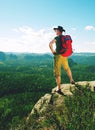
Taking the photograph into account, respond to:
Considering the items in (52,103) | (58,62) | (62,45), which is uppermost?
(62,45)

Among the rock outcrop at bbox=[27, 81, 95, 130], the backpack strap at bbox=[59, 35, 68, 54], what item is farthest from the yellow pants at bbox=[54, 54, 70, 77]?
the rock outcrop at bbox=[27, 81, 95, 130]

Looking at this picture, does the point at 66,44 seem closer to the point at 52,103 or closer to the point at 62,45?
the point at 62,45

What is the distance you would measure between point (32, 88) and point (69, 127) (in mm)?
68528

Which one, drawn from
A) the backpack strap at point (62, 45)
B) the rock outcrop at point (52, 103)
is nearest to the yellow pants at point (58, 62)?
the backpack strap at point (62, 45)

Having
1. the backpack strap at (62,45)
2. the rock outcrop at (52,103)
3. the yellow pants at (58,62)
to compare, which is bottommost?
the rock outcrop at (52,103)

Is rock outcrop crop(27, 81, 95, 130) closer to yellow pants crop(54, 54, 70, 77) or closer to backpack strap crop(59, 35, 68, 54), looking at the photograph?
yellow pants crop(54, 54, 70, 77)

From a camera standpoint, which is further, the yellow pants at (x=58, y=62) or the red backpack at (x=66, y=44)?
the yellow pants at (x=58, y=62)

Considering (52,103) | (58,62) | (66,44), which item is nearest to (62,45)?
(66,44)

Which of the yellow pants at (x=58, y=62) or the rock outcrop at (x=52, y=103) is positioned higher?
the yellow pants at (x=58, y=62)

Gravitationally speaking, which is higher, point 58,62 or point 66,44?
point 66,44

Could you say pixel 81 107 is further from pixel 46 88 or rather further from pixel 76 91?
pixel 46 88

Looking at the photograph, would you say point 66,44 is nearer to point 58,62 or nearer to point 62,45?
→ point 62,45

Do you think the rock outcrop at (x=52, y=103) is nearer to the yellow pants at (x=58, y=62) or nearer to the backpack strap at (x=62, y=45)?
the yellow pants at (x=58, y=62)

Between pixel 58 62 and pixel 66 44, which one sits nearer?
pixel 66 44
